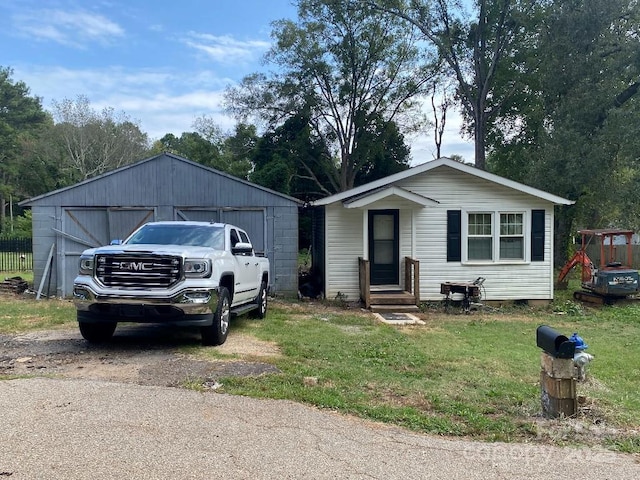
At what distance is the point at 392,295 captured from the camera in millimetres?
13258

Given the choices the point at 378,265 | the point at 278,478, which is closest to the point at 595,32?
the point at 378,265

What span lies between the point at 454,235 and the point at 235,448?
11285mm

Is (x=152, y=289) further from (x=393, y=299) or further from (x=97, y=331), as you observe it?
(x=393, y=299)

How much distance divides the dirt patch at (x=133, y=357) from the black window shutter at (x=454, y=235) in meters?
7.53

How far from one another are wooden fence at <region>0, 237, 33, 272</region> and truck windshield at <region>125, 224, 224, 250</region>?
58.3 feet

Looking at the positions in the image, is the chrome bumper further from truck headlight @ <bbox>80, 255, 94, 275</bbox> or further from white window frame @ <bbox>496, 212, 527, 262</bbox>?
white window frame @ <bbox>496, 212, 527, 262</bbox>

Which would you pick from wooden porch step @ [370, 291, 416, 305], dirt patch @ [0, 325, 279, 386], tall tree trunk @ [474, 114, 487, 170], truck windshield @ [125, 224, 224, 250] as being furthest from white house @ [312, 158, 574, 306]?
tall tree trunk @ [474, 114, 487, 170]

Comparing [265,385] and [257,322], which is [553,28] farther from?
[265,385]

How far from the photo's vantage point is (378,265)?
14320 millimetres

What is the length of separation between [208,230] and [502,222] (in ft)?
29.1

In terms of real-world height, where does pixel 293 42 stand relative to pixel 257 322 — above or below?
above

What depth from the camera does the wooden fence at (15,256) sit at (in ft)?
77.5

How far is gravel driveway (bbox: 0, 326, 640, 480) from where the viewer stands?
11.5 ft

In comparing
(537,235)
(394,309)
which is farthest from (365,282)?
(537,235)
